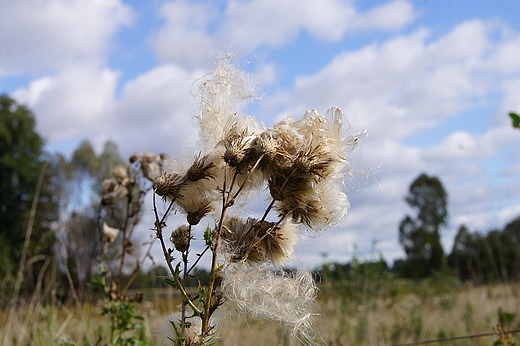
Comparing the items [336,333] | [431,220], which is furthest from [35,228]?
[431,220]

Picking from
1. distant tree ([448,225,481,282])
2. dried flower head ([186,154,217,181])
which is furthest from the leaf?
distant tree ([448,225,481,282])

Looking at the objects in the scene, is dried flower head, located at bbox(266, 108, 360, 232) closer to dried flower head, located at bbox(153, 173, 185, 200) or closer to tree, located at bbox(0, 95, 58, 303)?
dried flower head, located at bbox(153, 173, 185, 200)

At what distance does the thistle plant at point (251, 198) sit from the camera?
118 cm

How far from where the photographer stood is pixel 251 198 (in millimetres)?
1405

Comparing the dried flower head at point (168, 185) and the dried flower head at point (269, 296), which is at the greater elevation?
the dried flower head at point (168, 185)

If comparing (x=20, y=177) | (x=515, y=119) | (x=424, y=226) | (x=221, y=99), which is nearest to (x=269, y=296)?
(x=221, y=99)

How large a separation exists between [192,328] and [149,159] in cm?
123

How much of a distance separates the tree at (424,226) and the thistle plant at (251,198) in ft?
126

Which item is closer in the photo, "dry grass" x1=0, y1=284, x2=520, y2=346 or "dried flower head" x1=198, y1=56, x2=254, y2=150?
"dried flower head" x1=198, y1=56, x2=254, y2=150

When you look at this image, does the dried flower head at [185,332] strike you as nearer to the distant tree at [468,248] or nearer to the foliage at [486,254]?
the foliage at [486,254]

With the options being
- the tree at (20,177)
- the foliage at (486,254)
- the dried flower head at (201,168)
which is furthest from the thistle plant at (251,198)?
the tree at (20,177)

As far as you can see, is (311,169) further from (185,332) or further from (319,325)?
(319,325)

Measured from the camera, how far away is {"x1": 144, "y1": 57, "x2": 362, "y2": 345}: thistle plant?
3.88 ft

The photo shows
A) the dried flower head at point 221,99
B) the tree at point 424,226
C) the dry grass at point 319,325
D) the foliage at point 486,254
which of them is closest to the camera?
the dried flower head at point 221,99
